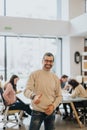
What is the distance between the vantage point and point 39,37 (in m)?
9.27

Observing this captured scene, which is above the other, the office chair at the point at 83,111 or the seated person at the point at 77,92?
the seated person at the point at 77,92

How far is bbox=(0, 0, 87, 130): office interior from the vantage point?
336 inches

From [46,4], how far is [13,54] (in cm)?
238

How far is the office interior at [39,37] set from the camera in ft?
28.0

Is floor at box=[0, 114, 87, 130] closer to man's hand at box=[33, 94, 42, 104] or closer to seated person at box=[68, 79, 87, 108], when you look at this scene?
seated person at box=[68, 79, 87, 108]

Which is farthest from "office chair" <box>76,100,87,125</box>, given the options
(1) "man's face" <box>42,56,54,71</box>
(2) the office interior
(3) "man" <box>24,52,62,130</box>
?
(1) "man's face" <box>42,56,54,71</box>

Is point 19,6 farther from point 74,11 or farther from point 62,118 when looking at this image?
point 62,118

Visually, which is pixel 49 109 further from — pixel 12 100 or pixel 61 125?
pixel 61 125

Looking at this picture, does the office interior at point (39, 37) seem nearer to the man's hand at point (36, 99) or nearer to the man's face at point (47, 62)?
the man's face at point (47, 62)

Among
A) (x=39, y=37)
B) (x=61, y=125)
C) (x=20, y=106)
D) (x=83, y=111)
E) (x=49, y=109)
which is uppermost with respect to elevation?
(x=39, y=37)

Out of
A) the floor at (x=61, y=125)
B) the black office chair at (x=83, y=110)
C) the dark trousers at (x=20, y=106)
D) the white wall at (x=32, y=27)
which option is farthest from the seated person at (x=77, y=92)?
the white wall at (x=32, y=27)

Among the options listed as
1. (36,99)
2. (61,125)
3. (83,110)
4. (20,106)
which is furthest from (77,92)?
(36,99)

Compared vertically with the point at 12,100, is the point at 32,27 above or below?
above

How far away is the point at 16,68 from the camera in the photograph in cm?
916
